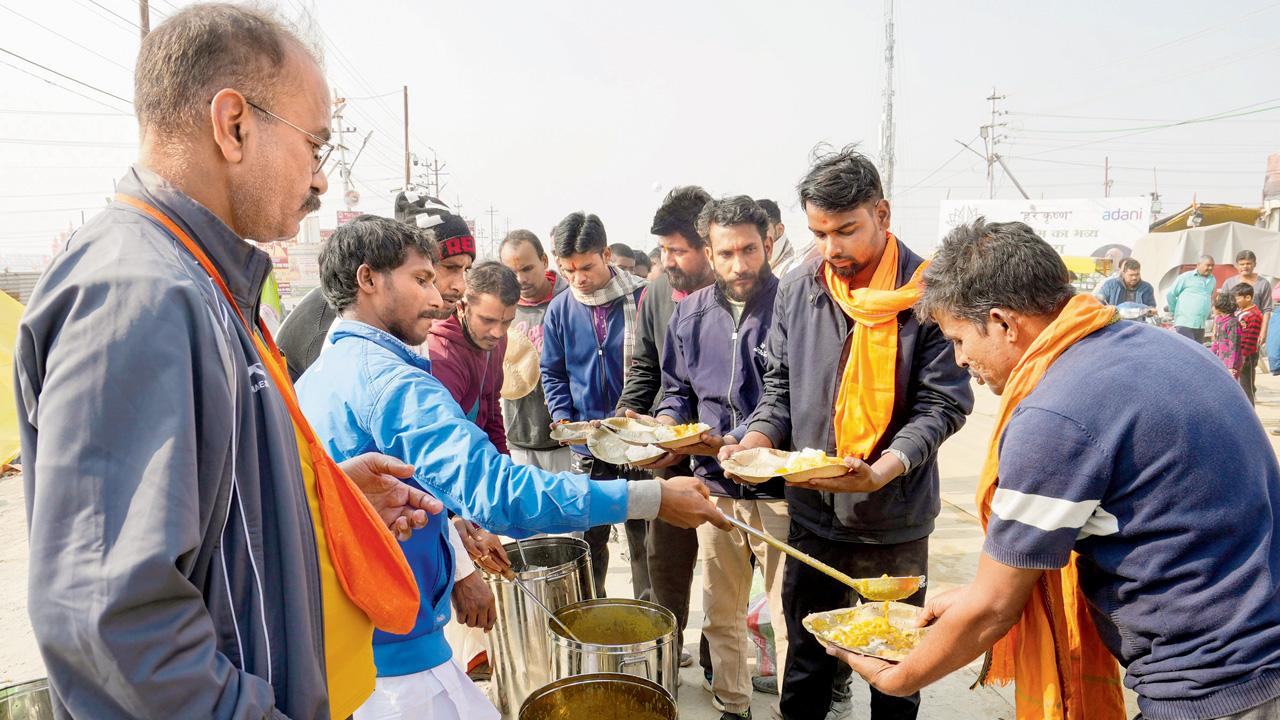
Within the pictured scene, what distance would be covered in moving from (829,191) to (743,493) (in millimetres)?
1469

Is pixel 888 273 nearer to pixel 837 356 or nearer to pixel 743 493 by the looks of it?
pixel 837 356

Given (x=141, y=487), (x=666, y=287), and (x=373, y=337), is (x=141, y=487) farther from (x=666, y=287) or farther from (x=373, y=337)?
(x=666, y=287)

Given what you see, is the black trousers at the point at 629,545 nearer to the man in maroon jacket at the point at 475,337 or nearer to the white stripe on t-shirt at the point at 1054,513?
the man in maroon jacket at the point at 475,337

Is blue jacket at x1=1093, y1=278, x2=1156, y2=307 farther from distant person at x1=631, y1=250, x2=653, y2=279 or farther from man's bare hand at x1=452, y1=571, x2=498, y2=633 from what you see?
man's bare hand at x1=452, y1=571, x2=498, y2=633

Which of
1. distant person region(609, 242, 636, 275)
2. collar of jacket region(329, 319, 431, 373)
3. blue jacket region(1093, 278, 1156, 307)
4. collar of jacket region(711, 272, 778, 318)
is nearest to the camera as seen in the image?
collar of jacket region(329, 319, 431, 373)

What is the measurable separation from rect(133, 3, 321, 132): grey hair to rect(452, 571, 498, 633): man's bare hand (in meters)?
1.65

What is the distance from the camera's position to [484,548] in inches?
101

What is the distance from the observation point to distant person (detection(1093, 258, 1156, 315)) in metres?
11.4

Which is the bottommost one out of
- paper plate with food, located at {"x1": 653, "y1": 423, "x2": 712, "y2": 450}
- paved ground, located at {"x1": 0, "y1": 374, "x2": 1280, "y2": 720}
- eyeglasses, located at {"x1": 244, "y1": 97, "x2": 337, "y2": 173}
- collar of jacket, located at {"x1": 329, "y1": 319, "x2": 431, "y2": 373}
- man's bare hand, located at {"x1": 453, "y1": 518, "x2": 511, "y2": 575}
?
paved ground, located at {"x1": 0, "y1": 374, "x2": 1280, "y2": 720}

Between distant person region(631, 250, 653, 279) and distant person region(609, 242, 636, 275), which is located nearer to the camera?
distant person region(609, 242, 636, 275)

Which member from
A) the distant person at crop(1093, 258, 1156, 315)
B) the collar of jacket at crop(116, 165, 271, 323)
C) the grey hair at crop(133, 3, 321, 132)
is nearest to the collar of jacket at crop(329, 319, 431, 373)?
the collar of jacket at crop(116, 165, 271, 323)

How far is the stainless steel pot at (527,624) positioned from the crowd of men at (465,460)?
0.48ft

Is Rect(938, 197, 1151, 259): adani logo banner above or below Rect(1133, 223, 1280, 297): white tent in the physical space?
above

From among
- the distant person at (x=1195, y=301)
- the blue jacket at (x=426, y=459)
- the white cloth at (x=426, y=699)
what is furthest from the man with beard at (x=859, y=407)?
the distant person at (x=1195, y=301)
